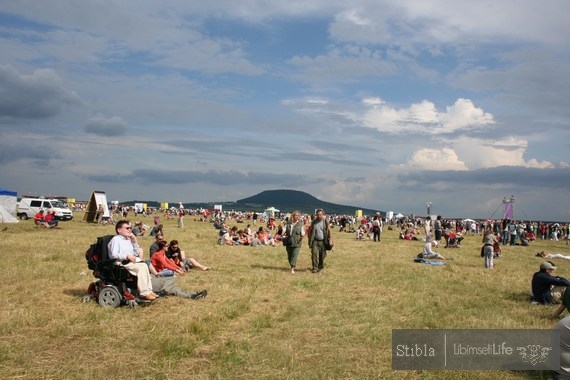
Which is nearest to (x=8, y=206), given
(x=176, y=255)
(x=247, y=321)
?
(x=176, y=255)

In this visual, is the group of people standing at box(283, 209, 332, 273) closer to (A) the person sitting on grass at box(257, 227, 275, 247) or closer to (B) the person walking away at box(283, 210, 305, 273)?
(B) the person walking away at box(283, 210, 305, 273)

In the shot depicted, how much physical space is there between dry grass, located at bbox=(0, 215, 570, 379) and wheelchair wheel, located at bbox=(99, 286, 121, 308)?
28 cm

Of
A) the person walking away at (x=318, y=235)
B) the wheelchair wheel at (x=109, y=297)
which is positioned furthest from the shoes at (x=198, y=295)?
the person walking away at (x=318, y=235)

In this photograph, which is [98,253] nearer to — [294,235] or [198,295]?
[198,295]

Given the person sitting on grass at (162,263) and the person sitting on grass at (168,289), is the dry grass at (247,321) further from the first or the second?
the person sitting on grass at (162,263)

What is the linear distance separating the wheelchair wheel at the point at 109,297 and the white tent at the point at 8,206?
1216 inches

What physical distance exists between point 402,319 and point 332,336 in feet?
6.11

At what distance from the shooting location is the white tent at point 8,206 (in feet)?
116

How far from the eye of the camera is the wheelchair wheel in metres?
9.07

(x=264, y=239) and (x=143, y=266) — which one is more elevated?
(x=143, y=266)

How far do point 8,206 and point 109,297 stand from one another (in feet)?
107

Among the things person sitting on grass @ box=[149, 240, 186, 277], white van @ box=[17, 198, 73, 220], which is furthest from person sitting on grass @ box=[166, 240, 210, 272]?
white van @ box=[17, 198, 73, 220]

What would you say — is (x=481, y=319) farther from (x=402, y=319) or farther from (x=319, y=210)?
(x=319, y=210)

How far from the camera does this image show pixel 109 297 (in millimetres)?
9148
